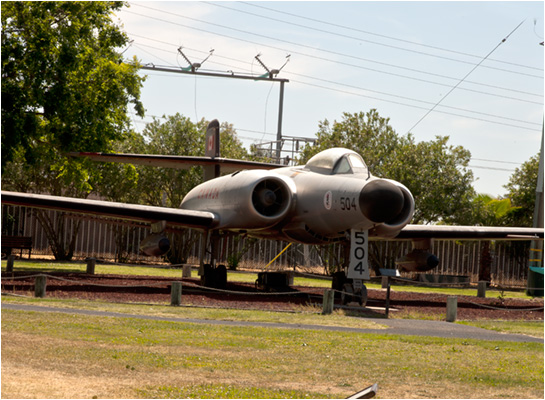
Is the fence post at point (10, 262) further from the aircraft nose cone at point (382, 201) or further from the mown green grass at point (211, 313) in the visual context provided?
the aircraft nose cone at point (382, 201)

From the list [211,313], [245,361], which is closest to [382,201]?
[211,313]

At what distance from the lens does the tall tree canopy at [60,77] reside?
2453 centimetres

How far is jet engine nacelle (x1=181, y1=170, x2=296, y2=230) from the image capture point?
2017 centimetres

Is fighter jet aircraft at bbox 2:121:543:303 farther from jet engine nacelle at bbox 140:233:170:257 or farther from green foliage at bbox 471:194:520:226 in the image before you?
green foliage at bbox 471:194:520:226

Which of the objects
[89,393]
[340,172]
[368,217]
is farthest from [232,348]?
[340,172]

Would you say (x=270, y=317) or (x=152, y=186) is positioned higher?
(x=152, y=186)

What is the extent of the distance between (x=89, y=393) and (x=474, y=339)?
25.8 feet

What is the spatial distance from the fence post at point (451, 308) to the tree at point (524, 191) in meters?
24.1

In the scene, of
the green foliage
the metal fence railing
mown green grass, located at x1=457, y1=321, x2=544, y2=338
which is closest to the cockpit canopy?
mown green grass, located at x1=457, y1=321, x2=544, y2=338

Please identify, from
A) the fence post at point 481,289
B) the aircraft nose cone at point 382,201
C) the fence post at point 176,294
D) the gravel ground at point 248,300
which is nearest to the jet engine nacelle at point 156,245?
the gravel ground at point 248,300

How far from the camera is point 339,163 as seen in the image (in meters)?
19.3

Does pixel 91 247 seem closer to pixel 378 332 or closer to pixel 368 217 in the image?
pixel 368 217

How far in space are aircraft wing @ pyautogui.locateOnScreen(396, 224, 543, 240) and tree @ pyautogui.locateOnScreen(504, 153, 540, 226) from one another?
1648 centimetres

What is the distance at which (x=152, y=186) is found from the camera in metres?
41.9
